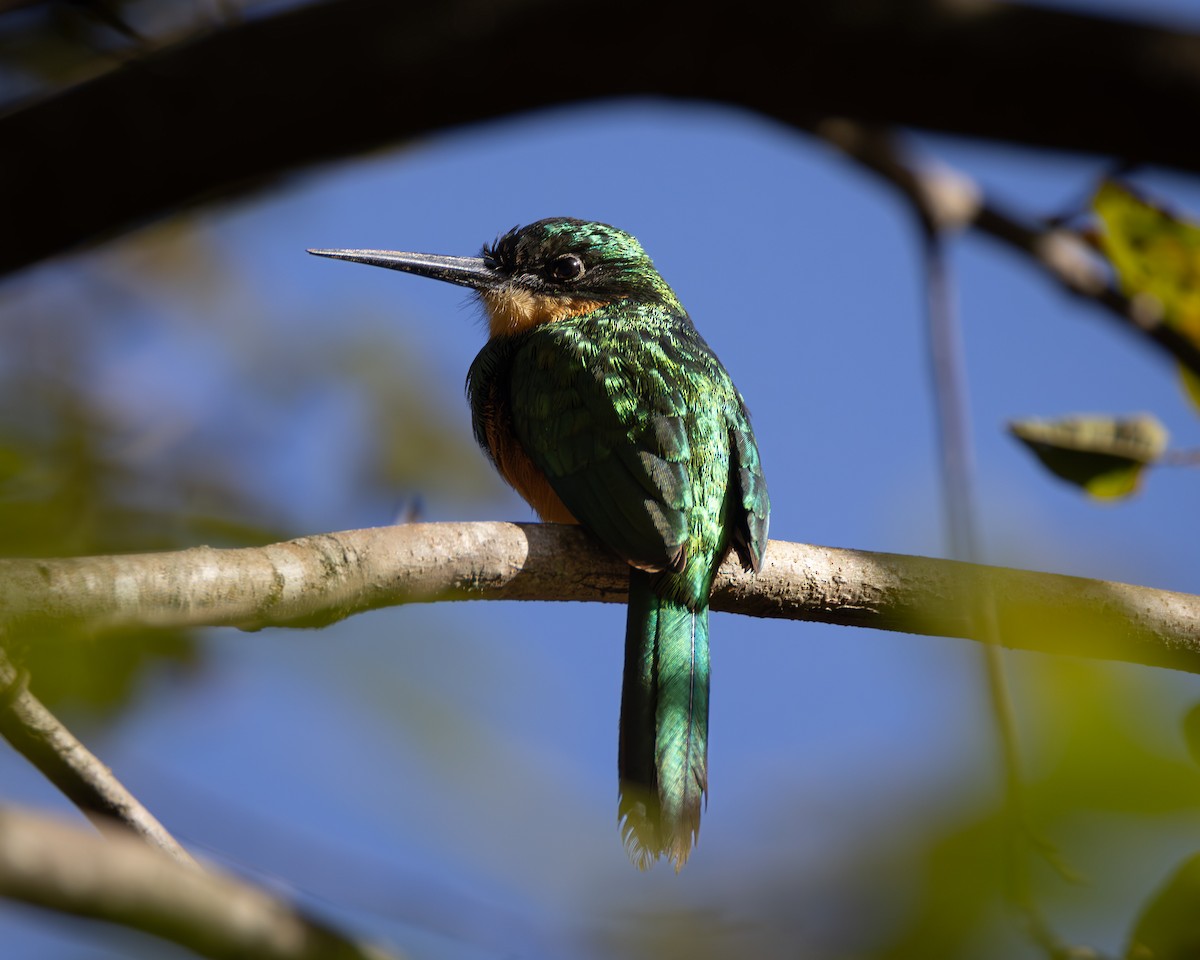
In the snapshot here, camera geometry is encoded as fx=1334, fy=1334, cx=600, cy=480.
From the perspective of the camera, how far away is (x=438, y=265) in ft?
17.6

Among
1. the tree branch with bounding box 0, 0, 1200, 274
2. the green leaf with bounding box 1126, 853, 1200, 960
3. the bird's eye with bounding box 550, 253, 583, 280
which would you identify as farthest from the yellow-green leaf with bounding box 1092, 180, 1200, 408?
the bird's eye with bounding box 550, 253, 583, 280

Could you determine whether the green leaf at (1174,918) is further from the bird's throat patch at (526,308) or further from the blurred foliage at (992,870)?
the bird's throat patch at (526,308)

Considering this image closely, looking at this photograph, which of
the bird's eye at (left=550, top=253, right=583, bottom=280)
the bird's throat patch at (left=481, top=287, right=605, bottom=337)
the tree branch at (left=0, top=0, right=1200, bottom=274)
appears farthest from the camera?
the bird's eye at (left=550, top=253, right=583, bottom=280)

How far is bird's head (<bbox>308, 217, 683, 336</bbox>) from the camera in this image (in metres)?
5.02

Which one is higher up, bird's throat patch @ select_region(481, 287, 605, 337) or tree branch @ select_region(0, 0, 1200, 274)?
bird's throat patch @ select_region(481, 287, 605, 337)

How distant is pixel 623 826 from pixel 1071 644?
154cm

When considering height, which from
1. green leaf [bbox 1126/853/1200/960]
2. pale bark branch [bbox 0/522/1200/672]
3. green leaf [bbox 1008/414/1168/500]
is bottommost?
green leaf [bbox 1126/853/1200/960]

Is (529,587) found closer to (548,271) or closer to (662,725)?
(662,725)

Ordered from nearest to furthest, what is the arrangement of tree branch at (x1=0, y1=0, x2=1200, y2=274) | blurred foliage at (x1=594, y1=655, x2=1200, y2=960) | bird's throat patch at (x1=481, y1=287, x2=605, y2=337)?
blurred foliage at (x1=594, y1=655, x2=1200, y2=960) < tree branch at (x1=0, y1=0, x2=1200, y2=274) < bird's throat patch at (x1=481, y1=287, x2=605, y2=337)

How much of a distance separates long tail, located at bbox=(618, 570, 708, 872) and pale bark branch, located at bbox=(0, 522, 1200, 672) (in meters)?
0.15

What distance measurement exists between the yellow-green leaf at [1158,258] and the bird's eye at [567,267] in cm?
233

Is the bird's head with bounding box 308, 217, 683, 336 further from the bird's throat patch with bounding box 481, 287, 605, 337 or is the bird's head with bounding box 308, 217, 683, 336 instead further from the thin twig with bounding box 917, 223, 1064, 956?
the thin twig with bounding box 917, 223, 1064, 956

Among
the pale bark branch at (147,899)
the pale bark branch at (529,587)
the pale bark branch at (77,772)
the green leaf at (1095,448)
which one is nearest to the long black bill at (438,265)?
the pale bark branch at (529,587)

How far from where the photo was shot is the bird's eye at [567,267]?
5152mm
